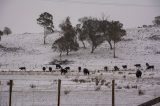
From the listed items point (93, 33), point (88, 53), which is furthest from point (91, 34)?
point (88, 53)

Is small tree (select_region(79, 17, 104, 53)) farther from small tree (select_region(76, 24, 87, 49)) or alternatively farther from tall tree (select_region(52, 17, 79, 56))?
tall tree (select_region(52, 17, 79, 56))

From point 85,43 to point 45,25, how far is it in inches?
662

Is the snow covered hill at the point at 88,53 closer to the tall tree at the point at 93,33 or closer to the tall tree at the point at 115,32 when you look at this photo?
the tall tree at the point at 93,33

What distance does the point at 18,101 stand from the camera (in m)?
16.4

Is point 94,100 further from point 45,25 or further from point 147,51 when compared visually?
point 45,25

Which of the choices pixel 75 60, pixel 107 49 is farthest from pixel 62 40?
pixel 107 49

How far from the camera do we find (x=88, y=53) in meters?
83.0

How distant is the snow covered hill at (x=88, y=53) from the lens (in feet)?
236

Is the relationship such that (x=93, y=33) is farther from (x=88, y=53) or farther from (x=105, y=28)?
(x=88, y=53)

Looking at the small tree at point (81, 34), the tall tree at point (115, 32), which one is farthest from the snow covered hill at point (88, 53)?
the tall tree at point (115, 32)

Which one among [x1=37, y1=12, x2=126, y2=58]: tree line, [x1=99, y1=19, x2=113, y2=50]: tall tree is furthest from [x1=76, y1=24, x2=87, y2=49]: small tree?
[x1=99, y1=19, x2=113, y2=50]: tall tree

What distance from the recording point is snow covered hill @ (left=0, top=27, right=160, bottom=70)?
7200 cm

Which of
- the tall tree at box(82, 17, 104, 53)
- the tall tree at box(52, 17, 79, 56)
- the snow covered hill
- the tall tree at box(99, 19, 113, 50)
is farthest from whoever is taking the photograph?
the tall tree at box(99, 19, 113, 50)

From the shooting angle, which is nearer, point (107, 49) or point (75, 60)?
point (75, 60)
